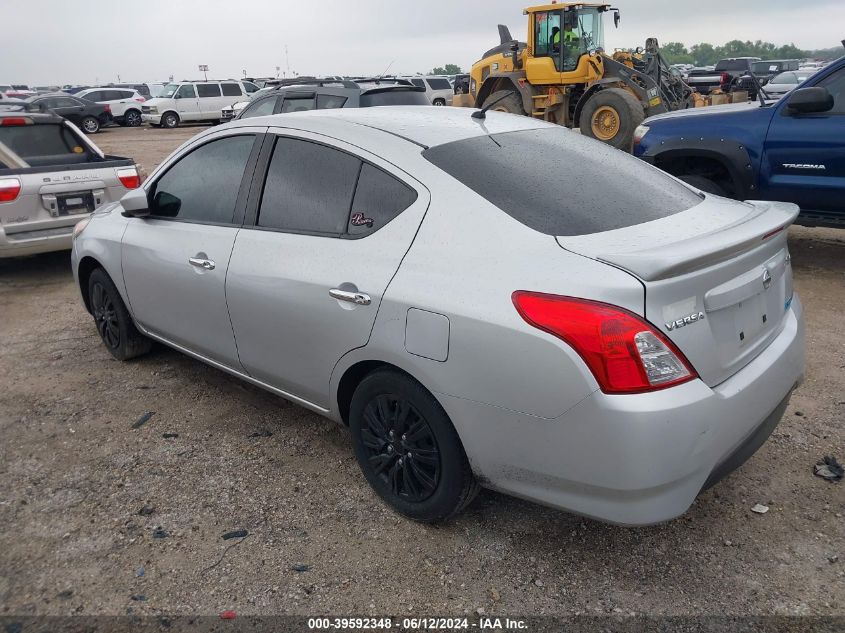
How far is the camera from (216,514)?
308cm

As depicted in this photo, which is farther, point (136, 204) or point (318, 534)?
point (136, 204)

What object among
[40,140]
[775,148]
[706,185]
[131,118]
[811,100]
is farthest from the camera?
[131,118]

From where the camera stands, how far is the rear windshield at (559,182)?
2.61 meters

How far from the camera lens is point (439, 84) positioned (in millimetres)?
28922

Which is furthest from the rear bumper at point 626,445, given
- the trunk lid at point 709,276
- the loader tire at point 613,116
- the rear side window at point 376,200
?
the loader tire at point 613,116

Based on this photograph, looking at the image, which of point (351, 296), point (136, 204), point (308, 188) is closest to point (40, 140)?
point (136, 204)

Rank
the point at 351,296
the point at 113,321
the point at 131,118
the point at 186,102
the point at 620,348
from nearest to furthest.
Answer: the point at 620,348 → the point at 351,296 → the point at 113,321 → the point at 186,102 → the point at 131,118

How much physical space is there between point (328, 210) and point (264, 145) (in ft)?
2.16

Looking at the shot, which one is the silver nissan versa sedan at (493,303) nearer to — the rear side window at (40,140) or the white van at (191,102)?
the rear side window at (40,140)

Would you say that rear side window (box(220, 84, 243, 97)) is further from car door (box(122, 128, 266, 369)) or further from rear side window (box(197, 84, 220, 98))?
car door (box(122, 128, 266, 369))

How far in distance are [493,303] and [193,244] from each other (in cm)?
200

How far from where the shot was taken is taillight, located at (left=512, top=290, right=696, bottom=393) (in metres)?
2.17

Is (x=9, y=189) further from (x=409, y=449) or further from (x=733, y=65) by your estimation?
(x=733, y=65)

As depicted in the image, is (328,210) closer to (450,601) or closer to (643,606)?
(450,601)
